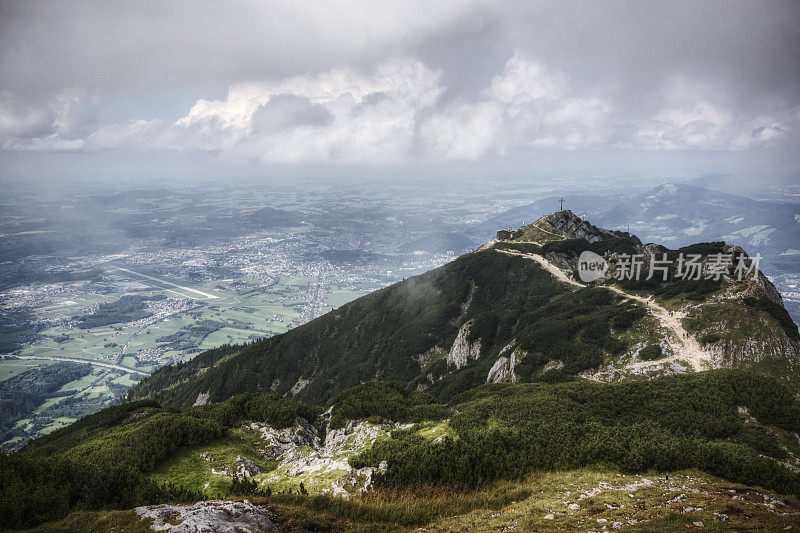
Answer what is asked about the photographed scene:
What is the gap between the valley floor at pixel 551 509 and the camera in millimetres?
12742

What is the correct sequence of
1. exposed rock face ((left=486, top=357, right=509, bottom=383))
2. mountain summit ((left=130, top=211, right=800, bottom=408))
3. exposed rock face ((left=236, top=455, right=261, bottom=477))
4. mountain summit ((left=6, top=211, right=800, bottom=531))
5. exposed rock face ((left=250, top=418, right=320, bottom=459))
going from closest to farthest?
mountain summit ((left=6, top=211, right=800, bottom=531)) < exposed rock face ((left=236, top=455, right=261, bottom=477)) < exposed rock face ((left=250, top=418, right=320, bottom=459)) < mountain summit ((left=130, top=211, right=800, bottom=408)) < exposed rock face ((left=486, top=357, right=509, bottom=383))

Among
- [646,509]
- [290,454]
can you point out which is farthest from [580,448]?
[290,454]

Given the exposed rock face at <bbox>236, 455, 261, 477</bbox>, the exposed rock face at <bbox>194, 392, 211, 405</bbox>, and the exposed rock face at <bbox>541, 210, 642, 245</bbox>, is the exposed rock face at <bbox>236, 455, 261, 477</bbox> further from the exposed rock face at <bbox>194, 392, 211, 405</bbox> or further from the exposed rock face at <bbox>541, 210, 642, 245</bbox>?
the exposed rock face at <bbox>541, 210, 642, 245</bbox>

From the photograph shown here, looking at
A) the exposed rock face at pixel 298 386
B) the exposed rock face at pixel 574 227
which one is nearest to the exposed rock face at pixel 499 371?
the exposed rock face at pixel 298 386

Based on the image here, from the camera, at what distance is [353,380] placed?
107 meters

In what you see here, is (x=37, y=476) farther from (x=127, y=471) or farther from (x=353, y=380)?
(x=353, y=380)

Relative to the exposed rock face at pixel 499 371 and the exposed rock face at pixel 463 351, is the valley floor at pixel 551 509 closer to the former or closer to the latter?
the exposed rock face at pixel 499 371

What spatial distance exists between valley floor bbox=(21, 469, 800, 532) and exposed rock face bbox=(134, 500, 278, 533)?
0.46m

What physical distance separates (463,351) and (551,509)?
7208 centimetres

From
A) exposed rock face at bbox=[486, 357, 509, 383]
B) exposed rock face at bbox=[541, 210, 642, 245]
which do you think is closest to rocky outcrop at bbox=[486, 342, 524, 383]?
exposed rock face at bbox=[486, 357, 509, 383]

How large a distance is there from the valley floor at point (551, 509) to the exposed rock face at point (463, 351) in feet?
214

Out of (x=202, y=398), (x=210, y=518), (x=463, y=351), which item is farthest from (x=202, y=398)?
(x=210, y=518)

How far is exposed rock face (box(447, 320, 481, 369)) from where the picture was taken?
83812mm

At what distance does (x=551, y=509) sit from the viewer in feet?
49.9
